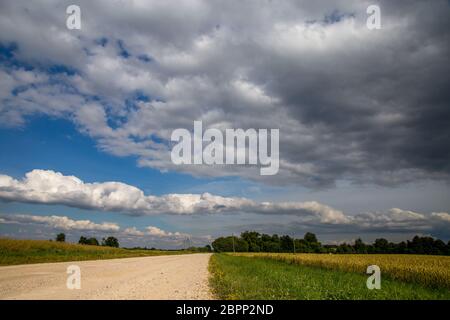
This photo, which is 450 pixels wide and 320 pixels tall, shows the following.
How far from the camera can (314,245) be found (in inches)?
5556

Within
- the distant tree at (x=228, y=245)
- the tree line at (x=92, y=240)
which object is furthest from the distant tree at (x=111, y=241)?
the distant tree at (x=228, y=245)

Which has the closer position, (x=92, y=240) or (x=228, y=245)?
(x=92, y=240)

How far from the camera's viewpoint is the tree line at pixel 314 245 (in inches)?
4208

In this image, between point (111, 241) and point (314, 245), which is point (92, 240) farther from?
point (314, 245)

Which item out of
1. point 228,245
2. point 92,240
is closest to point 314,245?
point 228,245

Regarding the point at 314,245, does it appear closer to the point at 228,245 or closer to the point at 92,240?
the point at 228,245

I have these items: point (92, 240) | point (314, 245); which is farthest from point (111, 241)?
point (314, 245)

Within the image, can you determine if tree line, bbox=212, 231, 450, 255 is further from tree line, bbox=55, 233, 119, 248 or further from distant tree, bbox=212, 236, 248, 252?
tree line, bbox=55, 233, 119, 248

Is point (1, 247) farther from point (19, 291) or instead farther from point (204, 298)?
point (204, 298)

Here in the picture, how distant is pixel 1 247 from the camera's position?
43.3 metres

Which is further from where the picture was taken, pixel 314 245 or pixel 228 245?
pixel 228 245

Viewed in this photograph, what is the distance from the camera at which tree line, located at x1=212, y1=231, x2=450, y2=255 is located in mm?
106875
